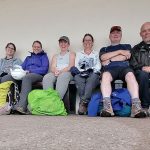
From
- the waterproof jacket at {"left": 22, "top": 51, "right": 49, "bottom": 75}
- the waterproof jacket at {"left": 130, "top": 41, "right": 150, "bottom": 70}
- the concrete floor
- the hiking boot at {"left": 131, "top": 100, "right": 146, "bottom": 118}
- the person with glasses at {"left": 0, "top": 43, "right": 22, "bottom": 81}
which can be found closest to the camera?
the concrete floor

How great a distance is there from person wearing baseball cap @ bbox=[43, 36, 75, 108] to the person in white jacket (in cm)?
13

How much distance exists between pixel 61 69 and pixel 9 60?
967mm

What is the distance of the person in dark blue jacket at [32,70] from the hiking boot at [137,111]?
132 cm

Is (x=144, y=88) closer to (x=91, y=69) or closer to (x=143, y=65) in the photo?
(x=143, y=65)

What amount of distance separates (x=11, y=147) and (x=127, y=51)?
270 cm

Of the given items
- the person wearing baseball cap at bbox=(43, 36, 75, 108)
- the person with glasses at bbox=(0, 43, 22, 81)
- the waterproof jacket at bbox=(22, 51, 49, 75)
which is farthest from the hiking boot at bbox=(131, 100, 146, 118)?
the person with glasses at bbox=(0, 43, 22, 81)

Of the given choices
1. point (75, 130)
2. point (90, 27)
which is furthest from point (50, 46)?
point (75, 130)

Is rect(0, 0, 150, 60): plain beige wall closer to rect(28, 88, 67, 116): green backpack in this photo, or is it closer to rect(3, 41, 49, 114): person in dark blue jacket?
rect(3, 41, 49, 114): person in dark blue jacket

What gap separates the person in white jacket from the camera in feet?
12.3

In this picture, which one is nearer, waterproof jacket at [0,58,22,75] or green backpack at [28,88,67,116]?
green backpack at [28,88,67,116]

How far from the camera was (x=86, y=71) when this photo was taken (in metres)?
4.00

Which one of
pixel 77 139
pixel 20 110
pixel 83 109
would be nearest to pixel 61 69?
pixel 83 109

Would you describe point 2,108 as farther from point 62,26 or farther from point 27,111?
point 62,26

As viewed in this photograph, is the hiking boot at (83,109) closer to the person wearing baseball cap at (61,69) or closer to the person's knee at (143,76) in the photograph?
the person wearing baseball cap at (61,69)
